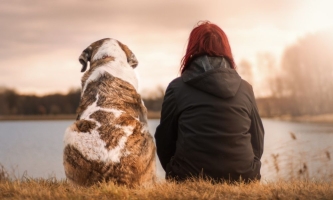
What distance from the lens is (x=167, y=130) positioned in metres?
6.27

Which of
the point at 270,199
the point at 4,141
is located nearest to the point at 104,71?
the point at 270,199

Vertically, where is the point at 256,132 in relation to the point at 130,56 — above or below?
below

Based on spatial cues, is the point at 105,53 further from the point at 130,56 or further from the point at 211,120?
the point at 211,120

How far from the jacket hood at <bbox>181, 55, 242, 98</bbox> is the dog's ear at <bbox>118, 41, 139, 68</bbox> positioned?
193 cm

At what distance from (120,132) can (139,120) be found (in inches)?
28.0

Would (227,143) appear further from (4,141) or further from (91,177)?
(4,141)

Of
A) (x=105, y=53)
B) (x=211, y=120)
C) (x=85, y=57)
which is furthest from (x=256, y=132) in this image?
(x=85, y=57)

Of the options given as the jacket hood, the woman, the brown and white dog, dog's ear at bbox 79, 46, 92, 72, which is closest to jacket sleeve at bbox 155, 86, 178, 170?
the woman

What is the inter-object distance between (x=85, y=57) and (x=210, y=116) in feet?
9.75

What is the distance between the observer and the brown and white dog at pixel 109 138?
5719 mm

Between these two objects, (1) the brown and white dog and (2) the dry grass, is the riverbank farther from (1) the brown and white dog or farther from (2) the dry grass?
(1) the brown and white dog

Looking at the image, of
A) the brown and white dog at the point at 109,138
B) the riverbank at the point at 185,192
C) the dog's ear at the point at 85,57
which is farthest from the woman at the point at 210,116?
the dog's ear at the point at 85,57

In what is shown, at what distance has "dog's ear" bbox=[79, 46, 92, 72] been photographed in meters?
7.83

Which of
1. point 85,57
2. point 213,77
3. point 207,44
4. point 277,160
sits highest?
point 207,44
